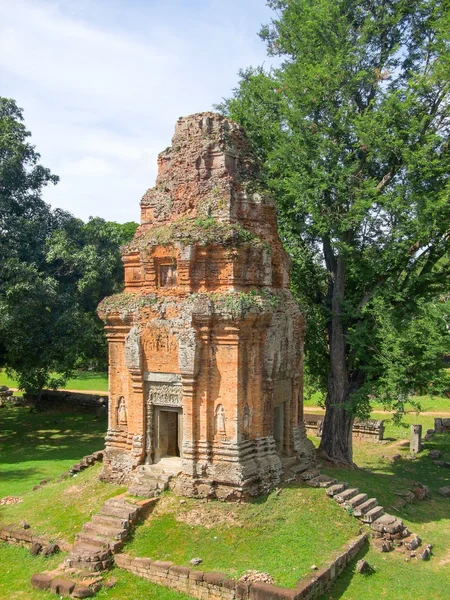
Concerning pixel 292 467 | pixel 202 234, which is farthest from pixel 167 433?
pixel 202 234

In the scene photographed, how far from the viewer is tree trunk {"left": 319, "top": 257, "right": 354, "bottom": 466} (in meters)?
18.0

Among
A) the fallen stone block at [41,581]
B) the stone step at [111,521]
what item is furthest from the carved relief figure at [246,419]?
the fallen stone block at [41,581]

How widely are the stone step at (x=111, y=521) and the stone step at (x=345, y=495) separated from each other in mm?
4573

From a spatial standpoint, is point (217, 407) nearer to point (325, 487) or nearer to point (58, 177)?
point (325, 487)

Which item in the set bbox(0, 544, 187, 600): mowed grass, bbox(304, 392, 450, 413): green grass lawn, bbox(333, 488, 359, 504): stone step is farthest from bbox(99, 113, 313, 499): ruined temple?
bbox(304, 392, 450, 413): green grass lawn

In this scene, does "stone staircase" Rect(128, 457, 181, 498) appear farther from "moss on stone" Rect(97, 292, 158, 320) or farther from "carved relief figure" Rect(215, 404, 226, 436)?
"moss on stone" Rect(97, 292, 158, 320)

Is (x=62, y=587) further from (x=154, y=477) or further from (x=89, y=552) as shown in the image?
(x=154, y=477)

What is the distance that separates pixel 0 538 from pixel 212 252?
7.54 m

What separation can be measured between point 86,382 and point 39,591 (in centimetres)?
2719

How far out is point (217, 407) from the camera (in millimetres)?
12539

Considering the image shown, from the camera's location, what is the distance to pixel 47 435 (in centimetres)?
2448

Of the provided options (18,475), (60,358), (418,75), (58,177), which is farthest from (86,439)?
(418,75)

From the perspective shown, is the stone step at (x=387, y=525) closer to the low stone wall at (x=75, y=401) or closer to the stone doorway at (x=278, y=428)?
the stone doorway at (x=278, y=428)

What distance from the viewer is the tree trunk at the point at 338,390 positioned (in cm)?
1795
